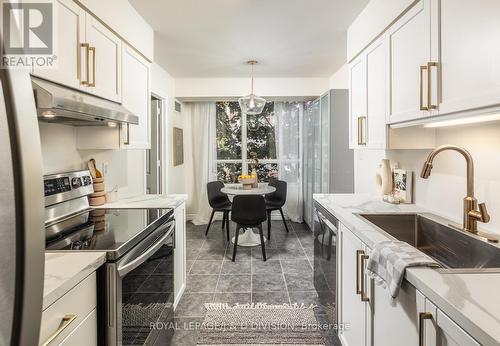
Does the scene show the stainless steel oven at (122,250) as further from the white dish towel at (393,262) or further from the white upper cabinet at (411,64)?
the white upper cabinet at (411,64)

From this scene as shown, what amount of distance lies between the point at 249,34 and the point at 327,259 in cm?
221

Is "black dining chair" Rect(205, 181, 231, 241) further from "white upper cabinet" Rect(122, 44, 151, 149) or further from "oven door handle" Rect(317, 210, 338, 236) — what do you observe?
"oven door handle" Rect(317, 210, 338, 236)

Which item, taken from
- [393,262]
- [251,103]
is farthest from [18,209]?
[251,103]

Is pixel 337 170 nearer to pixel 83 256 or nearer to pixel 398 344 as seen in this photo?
pixel 398 344

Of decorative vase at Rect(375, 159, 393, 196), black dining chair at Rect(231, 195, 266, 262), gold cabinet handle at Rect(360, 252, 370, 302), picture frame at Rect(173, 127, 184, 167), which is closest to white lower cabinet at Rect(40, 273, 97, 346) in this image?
gold cabinet handle at Rect(360, 252, 370, 302)

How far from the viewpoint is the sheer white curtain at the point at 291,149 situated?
5.34 meters

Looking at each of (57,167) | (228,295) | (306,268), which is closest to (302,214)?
(306,268)

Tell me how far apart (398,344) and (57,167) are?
205cm

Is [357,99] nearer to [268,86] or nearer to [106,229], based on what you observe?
[106,229]

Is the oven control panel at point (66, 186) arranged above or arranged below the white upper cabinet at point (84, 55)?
below

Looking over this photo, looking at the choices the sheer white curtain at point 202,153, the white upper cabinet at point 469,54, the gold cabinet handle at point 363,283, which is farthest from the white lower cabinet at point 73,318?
the sheer white curtain at point 202,153

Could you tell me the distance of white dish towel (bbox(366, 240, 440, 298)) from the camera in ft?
3.35

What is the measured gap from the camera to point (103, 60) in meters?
1.86

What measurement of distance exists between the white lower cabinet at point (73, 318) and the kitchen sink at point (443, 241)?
1326 millimetres
